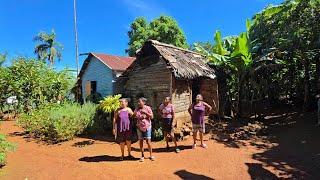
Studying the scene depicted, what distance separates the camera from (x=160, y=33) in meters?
32.8

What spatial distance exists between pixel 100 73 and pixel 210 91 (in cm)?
600

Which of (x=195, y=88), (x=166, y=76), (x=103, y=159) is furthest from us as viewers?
(x=195, y=88)

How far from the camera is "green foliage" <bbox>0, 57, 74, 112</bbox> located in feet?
63.8

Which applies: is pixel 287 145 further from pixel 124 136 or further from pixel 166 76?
pixel 124 136

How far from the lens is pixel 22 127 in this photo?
53.5ft

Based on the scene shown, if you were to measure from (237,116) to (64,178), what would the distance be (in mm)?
9693

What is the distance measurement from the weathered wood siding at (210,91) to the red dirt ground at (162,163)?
13.3 ft

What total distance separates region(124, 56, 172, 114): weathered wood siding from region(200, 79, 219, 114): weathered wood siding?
9.65 feet

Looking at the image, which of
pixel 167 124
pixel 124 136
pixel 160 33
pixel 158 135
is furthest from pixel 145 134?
pixel 160 33

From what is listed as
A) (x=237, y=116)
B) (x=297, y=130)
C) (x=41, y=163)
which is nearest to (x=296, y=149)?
(x=297, y=130)

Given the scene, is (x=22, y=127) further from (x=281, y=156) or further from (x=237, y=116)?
(x=281, y=156)

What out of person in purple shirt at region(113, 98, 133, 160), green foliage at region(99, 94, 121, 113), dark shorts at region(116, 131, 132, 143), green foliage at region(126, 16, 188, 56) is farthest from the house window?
green foliage at region(126, 16, 188, 56)

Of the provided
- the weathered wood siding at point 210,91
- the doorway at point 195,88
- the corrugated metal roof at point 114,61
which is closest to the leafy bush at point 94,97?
the corrugated metal roof at point 114,61

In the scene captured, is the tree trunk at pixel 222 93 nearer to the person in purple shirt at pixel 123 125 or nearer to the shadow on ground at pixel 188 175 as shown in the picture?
the person in purple shirt at pixel 123 125
